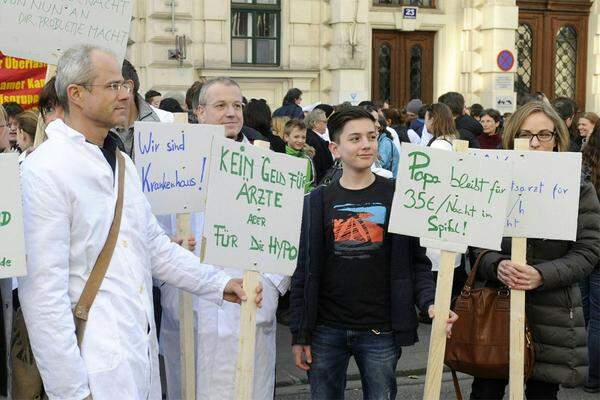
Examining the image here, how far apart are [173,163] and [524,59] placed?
54.0 ft

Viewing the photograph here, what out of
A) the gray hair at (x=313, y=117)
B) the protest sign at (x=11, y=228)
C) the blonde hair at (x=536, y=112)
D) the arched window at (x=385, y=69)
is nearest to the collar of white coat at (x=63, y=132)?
the protest sign at (x=11, y=228)

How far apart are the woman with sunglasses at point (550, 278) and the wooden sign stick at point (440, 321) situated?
36 centimetres

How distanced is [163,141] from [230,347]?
101 centimetres

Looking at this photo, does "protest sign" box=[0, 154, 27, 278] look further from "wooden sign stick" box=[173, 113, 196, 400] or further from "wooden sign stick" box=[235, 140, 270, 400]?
"wooden sign stick" box=[173, 113, 196, 400]

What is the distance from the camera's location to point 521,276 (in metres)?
4.59

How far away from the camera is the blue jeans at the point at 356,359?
4.50 m

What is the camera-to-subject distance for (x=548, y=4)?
66.4ft

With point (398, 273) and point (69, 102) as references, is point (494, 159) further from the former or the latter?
point (69, 102)

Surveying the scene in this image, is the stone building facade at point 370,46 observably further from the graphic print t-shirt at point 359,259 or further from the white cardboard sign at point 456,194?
the white cardboard sign at point 456,194

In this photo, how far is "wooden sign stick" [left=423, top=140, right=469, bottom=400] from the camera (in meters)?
4.37

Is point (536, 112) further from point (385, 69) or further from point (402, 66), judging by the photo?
point (402, 66)

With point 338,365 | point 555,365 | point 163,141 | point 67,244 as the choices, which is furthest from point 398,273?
point 67,244

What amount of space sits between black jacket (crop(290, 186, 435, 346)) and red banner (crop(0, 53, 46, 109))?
385cm

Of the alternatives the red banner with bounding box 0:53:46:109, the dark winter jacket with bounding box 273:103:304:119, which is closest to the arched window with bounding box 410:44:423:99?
the dark winter jacket with bounding box 273:103:304:119
